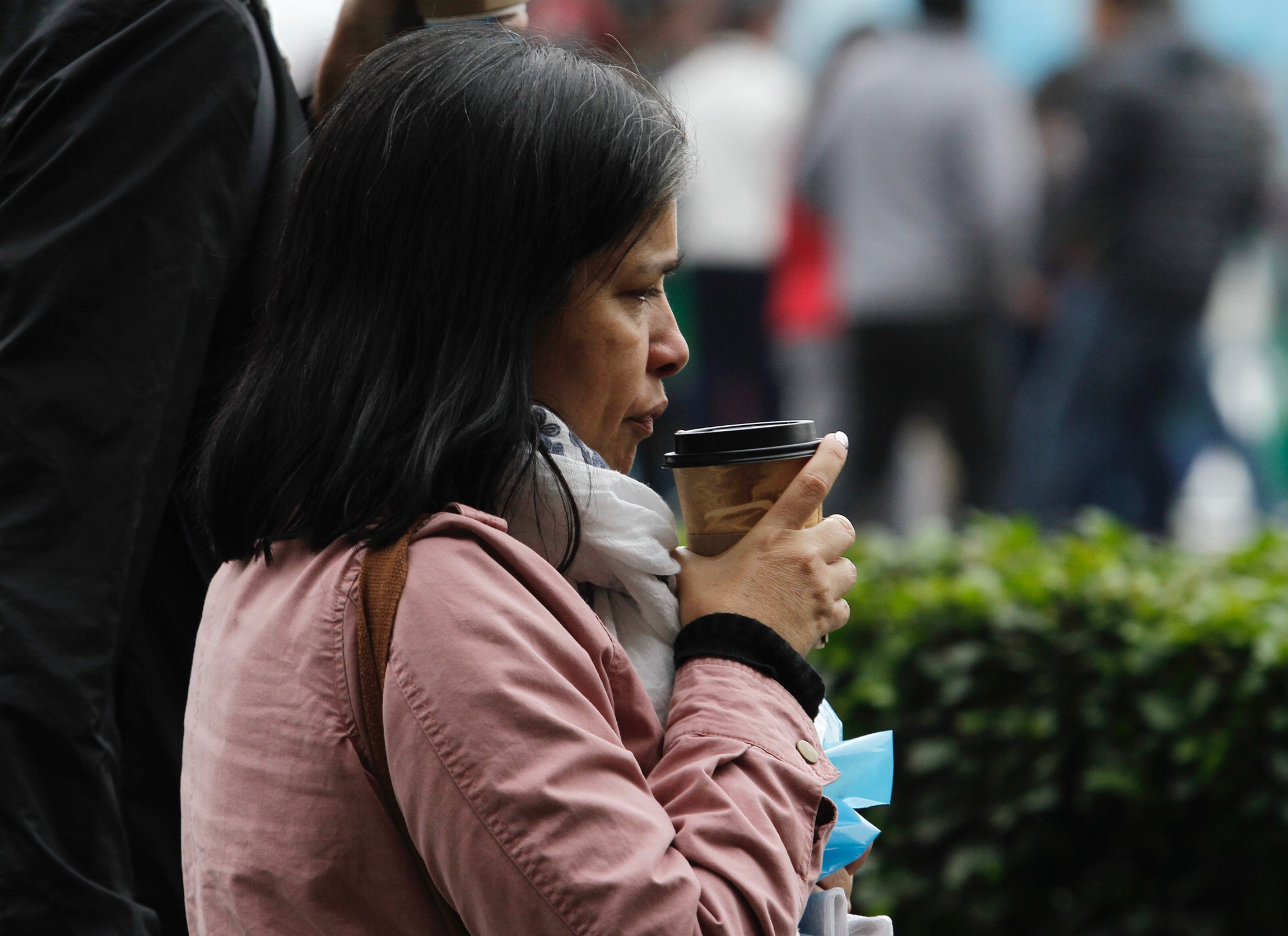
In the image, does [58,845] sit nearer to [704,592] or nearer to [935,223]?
[704,592]

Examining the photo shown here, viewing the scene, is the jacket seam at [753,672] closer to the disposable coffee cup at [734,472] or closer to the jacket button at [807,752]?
the jacket button at [807,752]

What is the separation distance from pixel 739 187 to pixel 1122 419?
2.11 m

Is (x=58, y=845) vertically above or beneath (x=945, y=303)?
above

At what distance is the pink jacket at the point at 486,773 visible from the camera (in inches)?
52.7

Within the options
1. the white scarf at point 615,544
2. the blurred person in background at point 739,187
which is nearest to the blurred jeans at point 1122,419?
the blurred person in background at point 739,187

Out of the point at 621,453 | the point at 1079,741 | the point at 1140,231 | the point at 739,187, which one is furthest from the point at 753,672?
the point at 739,187

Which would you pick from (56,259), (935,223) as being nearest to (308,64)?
(56,259)

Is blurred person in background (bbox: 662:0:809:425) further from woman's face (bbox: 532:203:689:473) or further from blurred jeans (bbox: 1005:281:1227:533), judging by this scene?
woman's face (bbox: 532:203:689:473)

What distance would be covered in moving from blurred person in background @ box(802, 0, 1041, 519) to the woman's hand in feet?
17.3

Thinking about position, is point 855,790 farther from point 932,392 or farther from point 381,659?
point 932,392

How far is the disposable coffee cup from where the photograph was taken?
1665 mm

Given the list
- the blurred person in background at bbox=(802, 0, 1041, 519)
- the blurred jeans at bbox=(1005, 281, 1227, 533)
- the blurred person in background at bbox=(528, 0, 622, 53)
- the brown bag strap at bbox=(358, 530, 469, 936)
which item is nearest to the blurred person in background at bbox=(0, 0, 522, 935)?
the brown bag strap at bbox=(358, 530, 469, 936)

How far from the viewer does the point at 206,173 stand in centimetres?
188

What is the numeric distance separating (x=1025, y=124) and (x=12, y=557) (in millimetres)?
6937
